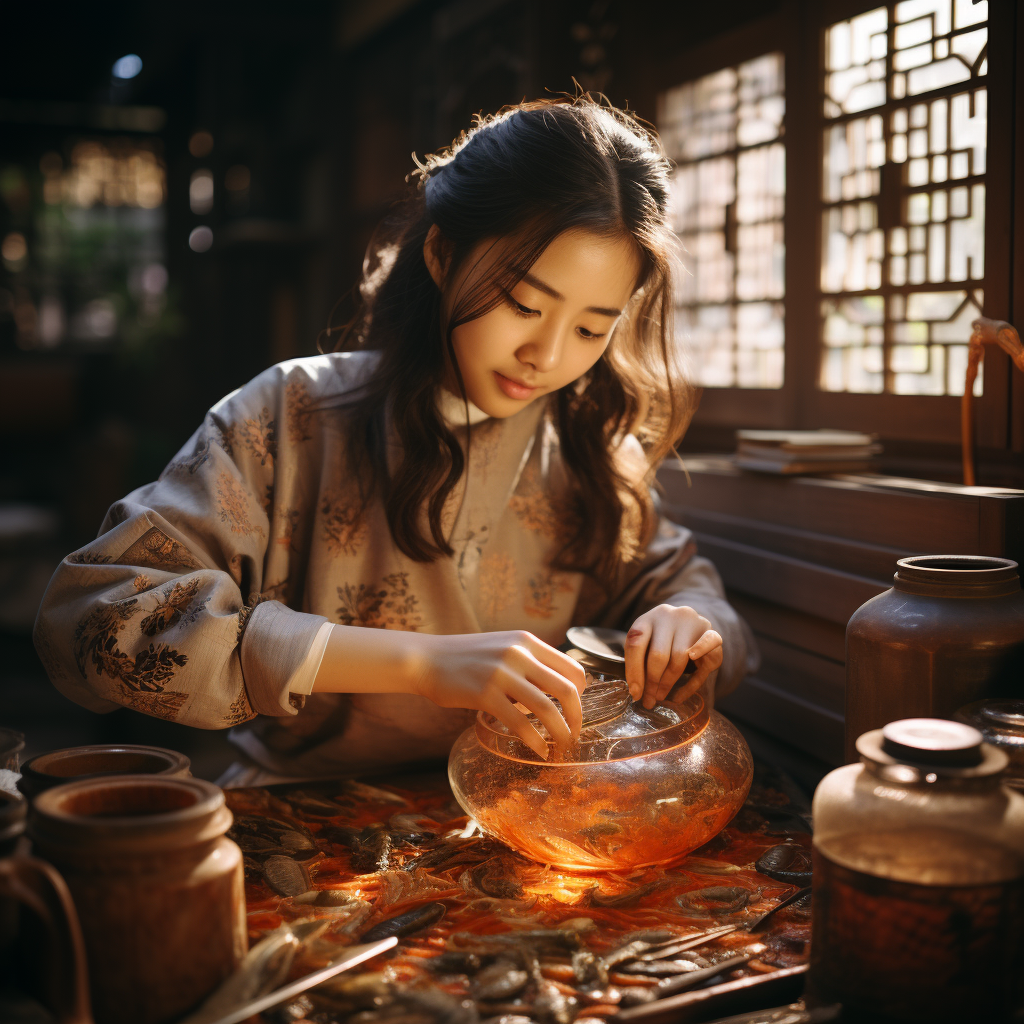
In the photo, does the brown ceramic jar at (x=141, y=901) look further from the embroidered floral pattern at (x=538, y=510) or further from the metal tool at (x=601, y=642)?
the embroidered floral pattern at (x=538, y=510)

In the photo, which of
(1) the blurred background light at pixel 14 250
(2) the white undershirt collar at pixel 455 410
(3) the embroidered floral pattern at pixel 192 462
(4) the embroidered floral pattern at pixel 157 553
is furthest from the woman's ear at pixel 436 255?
(1) the blurred background light at pixel 14 250

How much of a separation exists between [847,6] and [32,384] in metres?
6.99

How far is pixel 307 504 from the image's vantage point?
1.69 meters

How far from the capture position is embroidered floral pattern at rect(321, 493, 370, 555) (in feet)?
5.45

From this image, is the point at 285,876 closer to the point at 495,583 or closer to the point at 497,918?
the point at 497,918

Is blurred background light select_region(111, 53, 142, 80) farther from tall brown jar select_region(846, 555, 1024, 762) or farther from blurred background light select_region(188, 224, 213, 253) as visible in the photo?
tall brown jar select_region(846, 555, 1024, 762)

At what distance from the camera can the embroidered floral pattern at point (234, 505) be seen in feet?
4.93

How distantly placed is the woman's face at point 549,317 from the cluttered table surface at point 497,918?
0.64 metres

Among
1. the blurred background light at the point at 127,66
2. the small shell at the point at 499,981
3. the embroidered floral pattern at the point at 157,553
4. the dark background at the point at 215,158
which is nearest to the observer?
the small shell at the point at 499,981

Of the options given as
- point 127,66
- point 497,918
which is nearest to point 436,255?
point 497,918

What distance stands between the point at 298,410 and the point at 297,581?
0.28m

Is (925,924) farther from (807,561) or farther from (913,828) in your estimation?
(807,561)

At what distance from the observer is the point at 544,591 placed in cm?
180

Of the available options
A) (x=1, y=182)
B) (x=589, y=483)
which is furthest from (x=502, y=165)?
(x=1, y=182)
